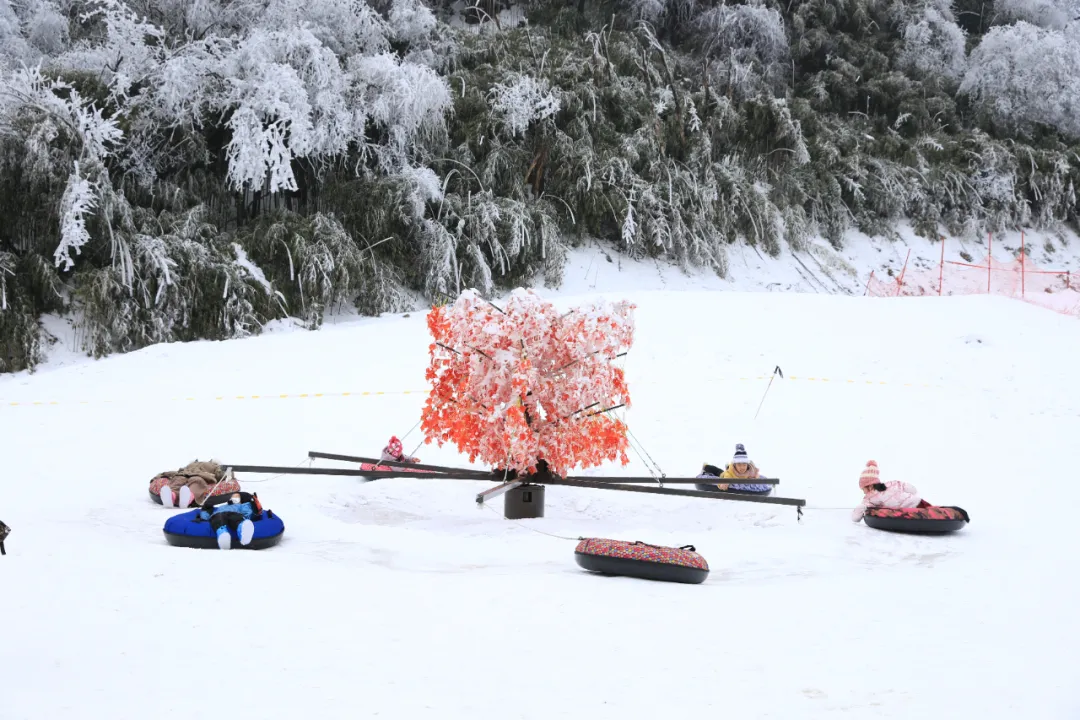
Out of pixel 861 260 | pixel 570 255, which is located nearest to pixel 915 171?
pixel 861 260

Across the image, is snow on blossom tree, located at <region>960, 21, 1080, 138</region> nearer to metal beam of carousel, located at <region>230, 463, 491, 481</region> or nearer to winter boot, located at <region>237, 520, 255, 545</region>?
metal beam of carousel, located at <region>230, 463, 491, 481</region>

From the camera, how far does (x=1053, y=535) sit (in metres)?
5.27

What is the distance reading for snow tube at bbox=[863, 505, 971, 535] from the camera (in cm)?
532

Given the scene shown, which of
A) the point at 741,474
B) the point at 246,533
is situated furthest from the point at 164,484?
the point at 741,474

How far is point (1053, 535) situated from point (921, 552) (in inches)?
36.0

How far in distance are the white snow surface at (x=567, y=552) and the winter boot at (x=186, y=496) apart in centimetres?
24

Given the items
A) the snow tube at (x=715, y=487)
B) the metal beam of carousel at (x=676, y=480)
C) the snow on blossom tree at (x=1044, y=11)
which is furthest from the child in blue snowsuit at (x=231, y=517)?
the snow on blossom tree at (x=1044, y=11)

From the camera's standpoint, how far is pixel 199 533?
4.36 m

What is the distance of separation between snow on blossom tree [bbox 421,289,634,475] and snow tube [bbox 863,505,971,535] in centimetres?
170

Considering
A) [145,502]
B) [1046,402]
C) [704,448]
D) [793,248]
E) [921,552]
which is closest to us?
[921,552]

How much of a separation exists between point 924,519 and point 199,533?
399 cm

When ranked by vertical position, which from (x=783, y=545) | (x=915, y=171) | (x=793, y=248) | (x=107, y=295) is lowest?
(x=783, y=545)

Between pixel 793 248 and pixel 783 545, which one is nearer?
pixel 783 545

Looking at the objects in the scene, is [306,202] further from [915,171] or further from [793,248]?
[915,171]
